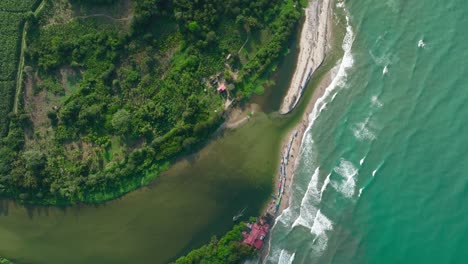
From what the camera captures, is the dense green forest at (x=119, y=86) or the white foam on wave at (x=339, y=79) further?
the white foam on wave at (x=339, y=79)

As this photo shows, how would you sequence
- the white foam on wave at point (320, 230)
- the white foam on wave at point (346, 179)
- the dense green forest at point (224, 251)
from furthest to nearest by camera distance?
the white foam on wave at point (346, 179) < the white foam on wave at point (320, 230) < the dense green forest at point (224, 251)

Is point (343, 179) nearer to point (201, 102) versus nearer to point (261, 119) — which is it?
point (261, 119)

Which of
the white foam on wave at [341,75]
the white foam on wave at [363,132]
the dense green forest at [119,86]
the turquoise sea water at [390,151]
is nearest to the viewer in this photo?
the turquoise sea water at [390,151]

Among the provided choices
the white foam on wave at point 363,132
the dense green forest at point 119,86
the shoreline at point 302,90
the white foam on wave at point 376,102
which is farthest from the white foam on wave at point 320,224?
the dense green forest at point 119,86

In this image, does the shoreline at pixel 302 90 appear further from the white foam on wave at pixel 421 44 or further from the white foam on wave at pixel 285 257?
the white foam on wave at pixel 421 44

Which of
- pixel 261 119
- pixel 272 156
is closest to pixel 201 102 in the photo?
pixel 261 119

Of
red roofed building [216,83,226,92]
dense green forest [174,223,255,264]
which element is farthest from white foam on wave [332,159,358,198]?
red roofed building [216,83,226,92]

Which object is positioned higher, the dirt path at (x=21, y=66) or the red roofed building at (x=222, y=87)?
the red roofed building at (x=222, y=87)

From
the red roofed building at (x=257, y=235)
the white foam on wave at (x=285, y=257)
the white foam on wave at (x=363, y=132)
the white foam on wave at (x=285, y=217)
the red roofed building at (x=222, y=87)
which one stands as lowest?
the white foam on wave at (x=285, y=257)
